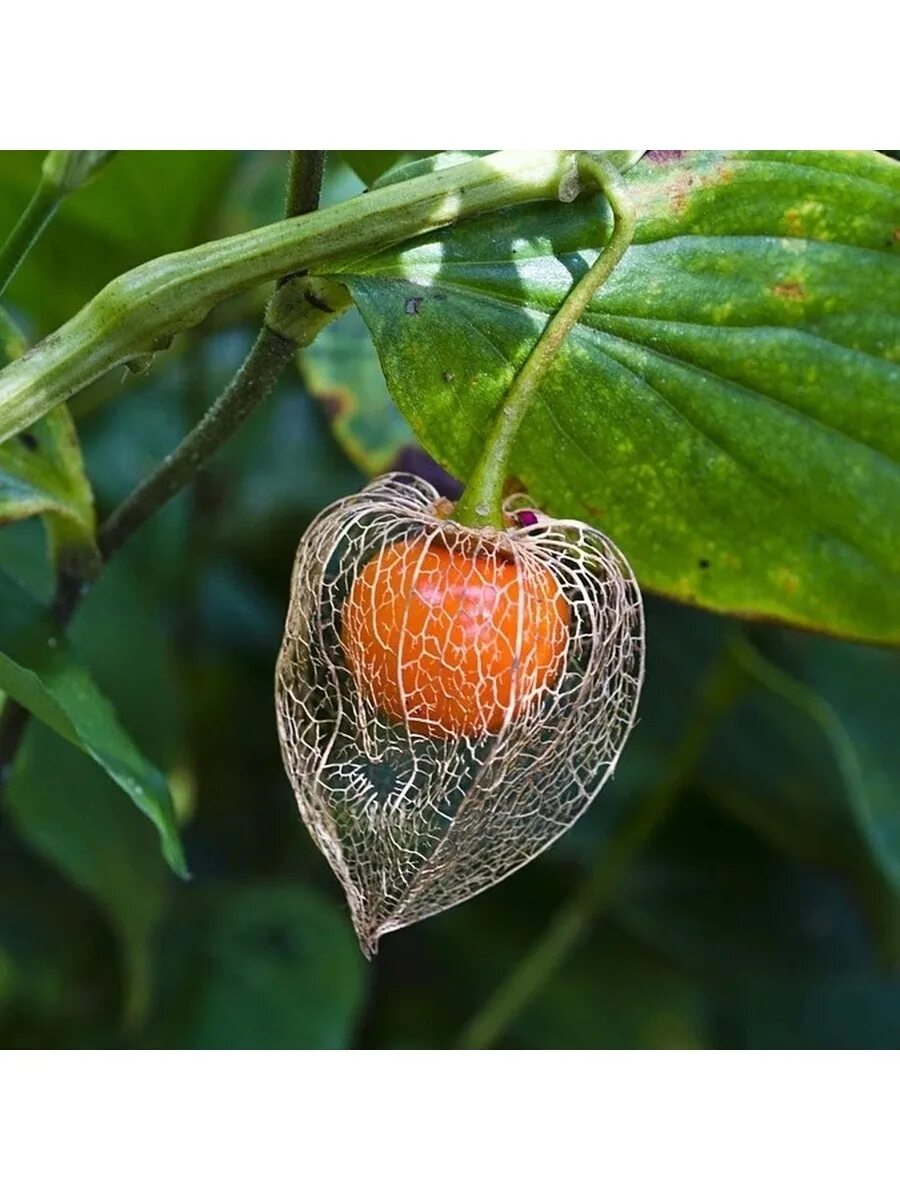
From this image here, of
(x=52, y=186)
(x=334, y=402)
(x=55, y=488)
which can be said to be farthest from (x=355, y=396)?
(x=52, y=186)

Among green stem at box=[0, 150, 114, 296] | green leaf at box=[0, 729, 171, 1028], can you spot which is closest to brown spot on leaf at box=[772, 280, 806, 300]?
green stem at box=[0, 150, 114, 296]

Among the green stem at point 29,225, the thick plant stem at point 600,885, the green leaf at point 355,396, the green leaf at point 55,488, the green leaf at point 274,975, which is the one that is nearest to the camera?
the green stem at point 29,225

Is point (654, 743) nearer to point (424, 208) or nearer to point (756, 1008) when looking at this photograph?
point (756, 1008)

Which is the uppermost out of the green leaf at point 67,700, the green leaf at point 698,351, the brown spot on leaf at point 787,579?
the green leaf at point 698,351

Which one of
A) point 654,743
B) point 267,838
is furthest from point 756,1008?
point 267,838

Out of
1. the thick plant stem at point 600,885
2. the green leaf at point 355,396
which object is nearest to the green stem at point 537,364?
the green leaf at point 355,396

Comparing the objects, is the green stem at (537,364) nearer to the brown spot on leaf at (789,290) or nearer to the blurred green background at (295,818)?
the brown spot on leaf at (789,290)
